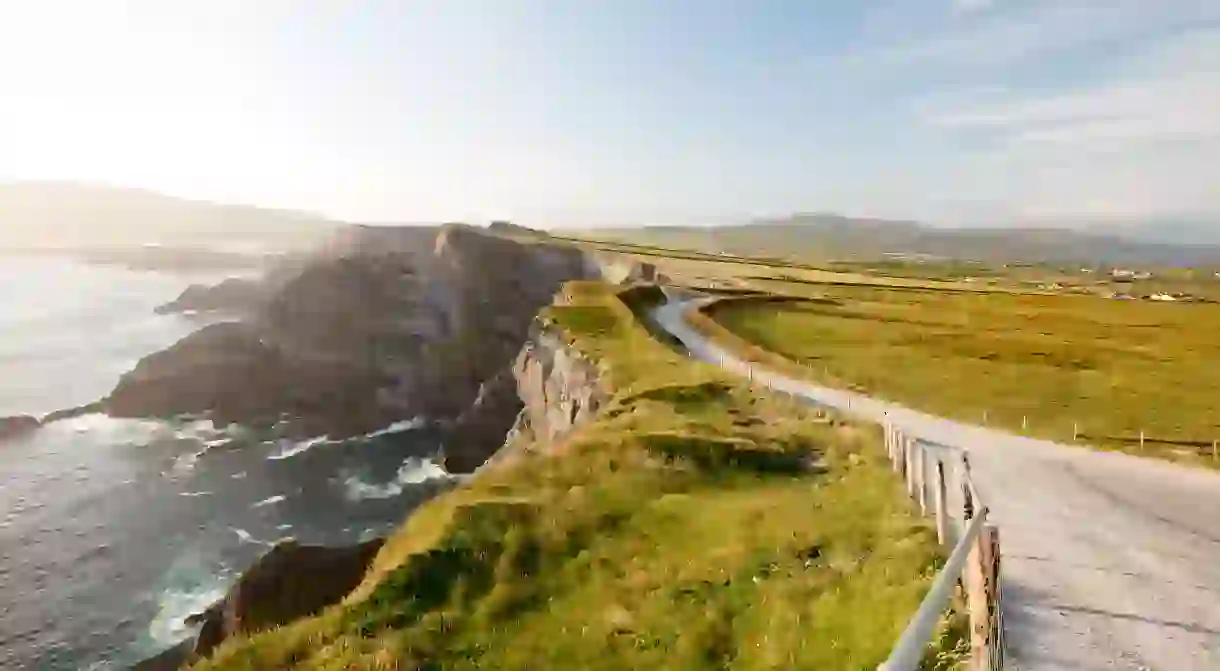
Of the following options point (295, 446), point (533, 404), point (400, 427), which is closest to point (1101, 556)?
point (533, 404)

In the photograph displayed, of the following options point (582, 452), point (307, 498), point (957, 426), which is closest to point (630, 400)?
point (582, 452)

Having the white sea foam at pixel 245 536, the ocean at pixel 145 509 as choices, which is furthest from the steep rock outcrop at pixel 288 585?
the white sea foam at pixel 245 536

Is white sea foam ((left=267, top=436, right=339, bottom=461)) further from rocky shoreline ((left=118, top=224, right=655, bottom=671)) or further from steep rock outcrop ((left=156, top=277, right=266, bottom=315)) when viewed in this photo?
steep rock outcrop ((left=156, top=277, right=266, bottom=315))

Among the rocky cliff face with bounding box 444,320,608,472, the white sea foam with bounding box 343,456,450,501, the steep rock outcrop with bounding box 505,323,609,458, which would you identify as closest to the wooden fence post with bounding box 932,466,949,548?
the rocky cliff face with bounding box 444,320,608,472

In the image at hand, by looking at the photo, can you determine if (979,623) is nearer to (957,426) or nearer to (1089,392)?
(957,426)

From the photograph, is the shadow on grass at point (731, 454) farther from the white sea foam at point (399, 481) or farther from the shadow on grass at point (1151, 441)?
the white sea foam at point (399, 481)

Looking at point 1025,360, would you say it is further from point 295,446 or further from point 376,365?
point 376,365
